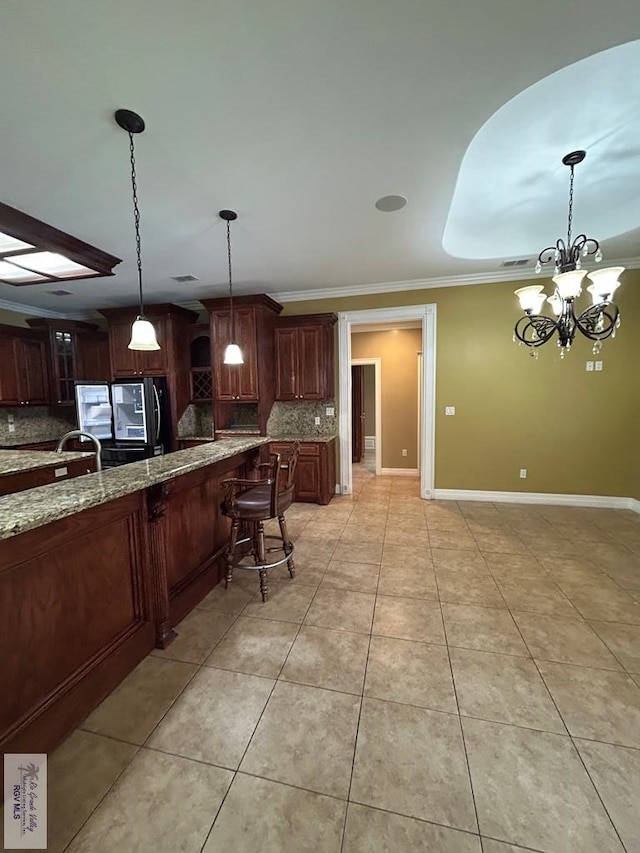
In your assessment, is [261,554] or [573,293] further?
[261,554]

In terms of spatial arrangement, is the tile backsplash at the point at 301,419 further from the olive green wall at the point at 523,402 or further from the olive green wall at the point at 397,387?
the olive green wall at the point at 397,387

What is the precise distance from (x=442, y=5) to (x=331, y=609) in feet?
9.75

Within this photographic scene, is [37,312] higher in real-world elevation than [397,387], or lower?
higher

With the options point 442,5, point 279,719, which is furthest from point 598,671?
point 442,5

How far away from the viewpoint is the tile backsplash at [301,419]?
4.86 m

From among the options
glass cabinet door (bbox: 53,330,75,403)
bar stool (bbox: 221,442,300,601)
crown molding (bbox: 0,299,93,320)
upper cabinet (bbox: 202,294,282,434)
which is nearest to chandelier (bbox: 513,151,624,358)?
bar stool (bbox: 221,442,300,601)

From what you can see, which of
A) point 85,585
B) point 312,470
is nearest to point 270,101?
point 85,585

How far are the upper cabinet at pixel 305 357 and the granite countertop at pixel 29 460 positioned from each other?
252 centimetres

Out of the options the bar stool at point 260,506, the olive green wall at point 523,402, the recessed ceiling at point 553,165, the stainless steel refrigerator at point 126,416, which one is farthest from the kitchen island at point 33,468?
the recessed ceiling at point 553,165

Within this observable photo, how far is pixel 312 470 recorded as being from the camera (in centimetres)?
442

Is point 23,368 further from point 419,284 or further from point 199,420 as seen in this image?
point 419,284

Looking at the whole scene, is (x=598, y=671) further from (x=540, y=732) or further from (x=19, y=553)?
(x=19, y=553)

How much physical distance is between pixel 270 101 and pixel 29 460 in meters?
3.06

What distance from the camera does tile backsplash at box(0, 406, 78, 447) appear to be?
4879 millimetres
